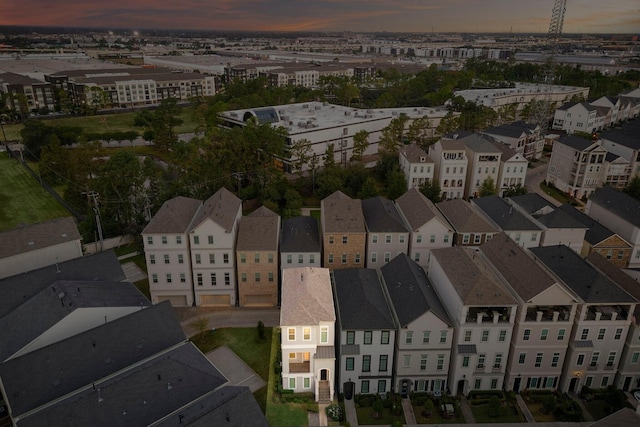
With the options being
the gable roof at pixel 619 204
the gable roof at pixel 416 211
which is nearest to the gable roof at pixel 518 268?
the gable roof at pixel 416 211

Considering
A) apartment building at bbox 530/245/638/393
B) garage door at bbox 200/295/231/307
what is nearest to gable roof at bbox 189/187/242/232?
garage door at bbox 200/295/231/307

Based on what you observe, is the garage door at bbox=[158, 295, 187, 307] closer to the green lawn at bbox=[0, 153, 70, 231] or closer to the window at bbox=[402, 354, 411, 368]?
the window at bbox=[402, 354, 411, 368]

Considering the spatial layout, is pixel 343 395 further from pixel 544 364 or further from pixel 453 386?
pixel 544 364

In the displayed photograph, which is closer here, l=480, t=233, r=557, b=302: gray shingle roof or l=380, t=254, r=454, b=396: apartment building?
l=380, t=254, r=454, b=396: apartment building

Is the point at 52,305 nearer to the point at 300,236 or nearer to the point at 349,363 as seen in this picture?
the point at 300,236

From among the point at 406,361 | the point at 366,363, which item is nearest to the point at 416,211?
the point at 406,361

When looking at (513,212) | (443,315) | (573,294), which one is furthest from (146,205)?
(573,294)
